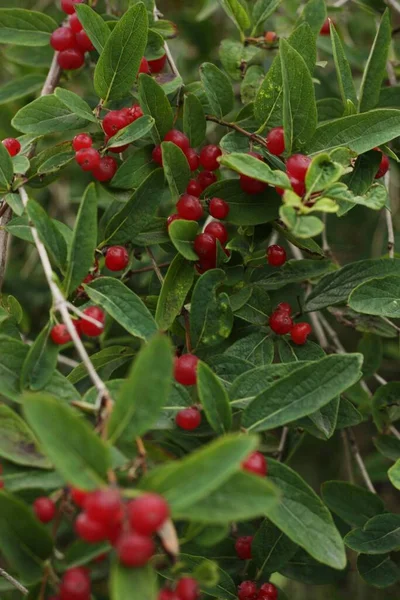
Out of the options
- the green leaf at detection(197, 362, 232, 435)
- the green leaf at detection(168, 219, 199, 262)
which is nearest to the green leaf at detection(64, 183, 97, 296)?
the green leaf at detection(168, 219, 199, 262)

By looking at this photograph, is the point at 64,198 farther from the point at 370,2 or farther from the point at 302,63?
the point at 302,63

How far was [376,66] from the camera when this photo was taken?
1.48 metres

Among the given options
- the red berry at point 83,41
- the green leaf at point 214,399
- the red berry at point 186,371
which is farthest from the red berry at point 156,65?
the green leaf at point 214,399

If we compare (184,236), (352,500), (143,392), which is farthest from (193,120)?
(352,500)

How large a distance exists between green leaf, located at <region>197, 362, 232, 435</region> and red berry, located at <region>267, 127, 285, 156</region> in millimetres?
514

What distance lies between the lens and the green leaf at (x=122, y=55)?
1.34 meters

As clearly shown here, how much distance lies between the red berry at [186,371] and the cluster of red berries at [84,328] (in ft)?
0.46

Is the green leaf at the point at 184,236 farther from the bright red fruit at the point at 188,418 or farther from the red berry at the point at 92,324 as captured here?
the bright red fruit at the point at 188,418

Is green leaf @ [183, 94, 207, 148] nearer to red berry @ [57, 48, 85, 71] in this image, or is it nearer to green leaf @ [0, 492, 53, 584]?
red berry @ [57, 48, 85, 71]

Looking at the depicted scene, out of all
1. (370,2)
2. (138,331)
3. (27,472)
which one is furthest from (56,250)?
(370,2)

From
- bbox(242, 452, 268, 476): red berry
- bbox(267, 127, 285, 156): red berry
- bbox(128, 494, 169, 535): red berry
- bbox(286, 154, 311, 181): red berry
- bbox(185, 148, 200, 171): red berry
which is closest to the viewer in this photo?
bbox(128, 494, 169, 535): red berry

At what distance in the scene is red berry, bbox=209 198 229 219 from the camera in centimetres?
136

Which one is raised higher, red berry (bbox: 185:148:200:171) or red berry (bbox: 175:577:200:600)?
red berry (bbox: 185:148:200:171)

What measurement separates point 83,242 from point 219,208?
339mm
